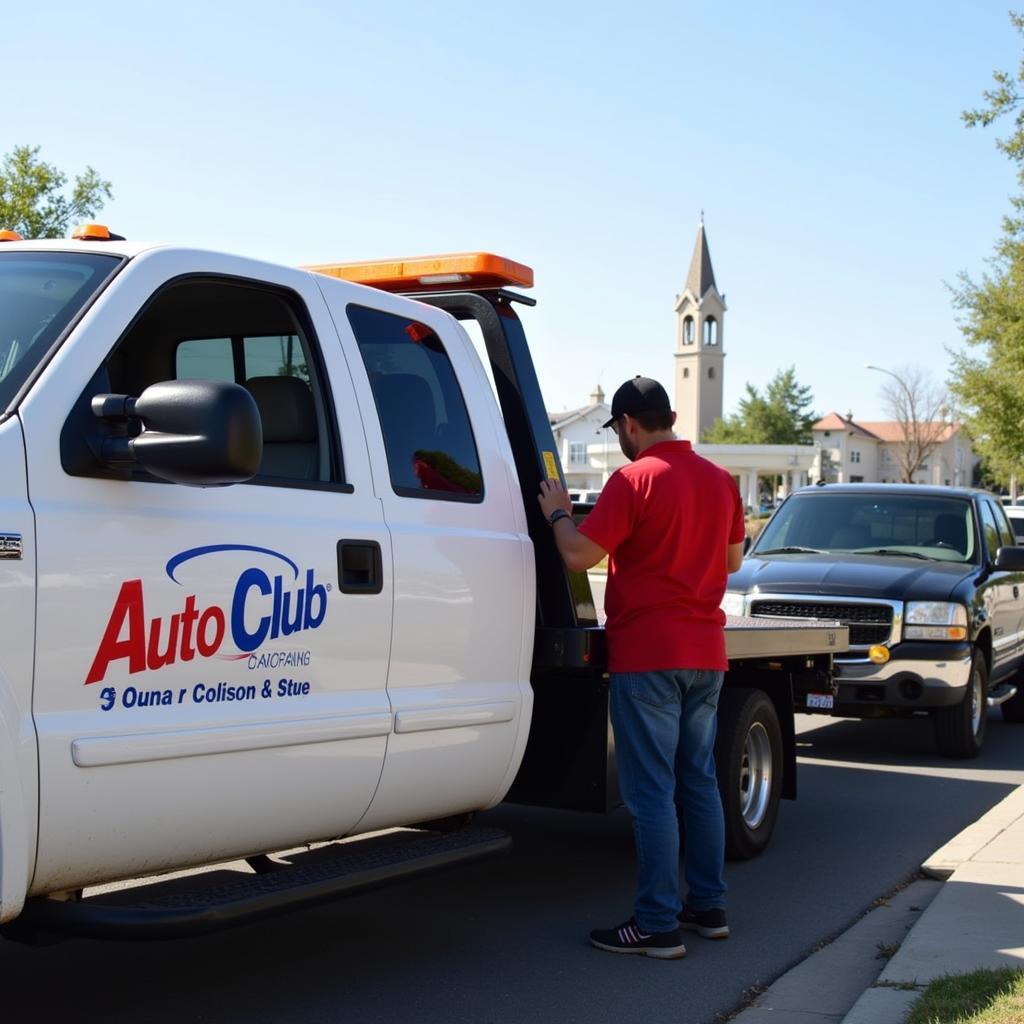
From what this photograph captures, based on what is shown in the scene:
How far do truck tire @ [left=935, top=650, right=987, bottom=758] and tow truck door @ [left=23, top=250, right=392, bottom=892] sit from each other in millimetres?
6590

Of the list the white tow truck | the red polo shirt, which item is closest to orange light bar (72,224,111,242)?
the white tow truck

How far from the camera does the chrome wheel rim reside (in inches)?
271

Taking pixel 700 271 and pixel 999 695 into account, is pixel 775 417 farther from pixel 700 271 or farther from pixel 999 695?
pixel 999 695

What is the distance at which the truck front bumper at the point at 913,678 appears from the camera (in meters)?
9.90

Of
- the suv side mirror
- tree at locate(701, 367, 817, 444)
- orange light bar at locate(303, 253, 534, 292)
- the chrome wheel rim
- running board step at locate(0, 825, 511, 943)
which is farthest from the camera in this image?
tree at locate(701, 367, 817, 444)

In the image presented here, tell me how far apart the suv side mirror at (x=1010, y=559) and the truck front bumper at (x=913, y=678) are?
982mm

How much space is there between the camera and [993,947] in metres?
5.32

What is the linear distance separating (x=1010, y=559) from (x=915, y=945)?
5888 mm

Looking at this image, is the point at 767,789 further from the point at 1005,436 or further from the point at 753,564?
the point at 1005,436

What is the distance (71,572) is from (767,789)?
168 inches

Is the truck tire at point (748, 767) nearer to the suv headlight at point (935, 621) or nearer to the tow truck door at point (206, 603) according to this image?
the tow truck door at point (206, 603)

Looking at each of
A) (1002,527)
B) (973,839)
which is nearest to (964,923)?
(973,839)

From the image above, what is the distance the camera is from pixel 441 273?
5.75 metres

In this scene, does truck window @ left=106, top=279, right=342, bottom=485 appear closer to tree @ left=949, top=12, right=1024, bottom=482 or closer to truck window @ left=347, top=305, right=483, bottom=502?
truck window @ left=347, top=305, right=483, bottom=502
